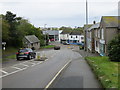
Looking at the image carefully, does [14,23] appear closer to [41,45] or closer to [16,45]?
[16,45]

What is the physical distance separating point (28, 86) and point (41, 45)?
77.6 metres

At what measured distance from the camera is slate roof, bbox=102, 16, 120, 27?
33.6 meters

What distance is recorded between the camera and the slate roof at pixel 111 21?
1321 inches

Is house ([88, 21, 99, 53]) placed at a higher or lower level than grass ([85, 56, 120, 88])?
higher

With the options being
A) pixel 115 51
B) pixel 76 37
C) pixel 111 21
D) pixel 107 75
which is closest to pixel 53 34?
pixel 76 37

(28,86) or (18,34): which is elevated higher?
(18,34)

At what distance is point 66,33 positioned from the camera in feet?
415

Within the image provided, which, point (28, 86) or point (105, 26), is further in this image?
point (105, 26)

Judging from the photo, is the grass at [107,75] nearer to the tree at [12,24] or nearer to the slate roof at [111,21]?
the slate roof at [111,21]

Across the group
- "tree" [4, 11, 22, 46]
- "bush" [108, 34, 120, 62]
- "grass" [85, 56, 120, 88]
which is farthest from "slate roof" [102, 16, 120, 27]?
"tree" [4, 11, 22, 46]

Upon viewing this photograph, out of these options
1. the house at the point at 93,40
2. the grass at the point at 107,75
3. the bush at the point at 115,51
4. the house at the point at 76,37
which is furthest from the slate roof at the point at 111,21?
the house at the point at 76,37

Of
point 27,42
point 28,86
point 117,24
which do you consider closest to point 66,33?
point 27,42

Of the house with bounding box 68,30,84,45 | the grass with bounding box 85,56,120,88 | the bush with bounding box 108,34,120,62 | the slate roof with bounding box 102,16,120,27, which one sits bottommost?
the grass with bounding box 85,56,120,88

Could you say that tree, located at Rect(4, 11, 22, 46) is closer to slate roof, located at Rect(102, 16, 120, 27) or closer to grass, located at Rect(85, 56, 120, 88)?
slate roof, located at Rect(102, 16, 120, 27)
